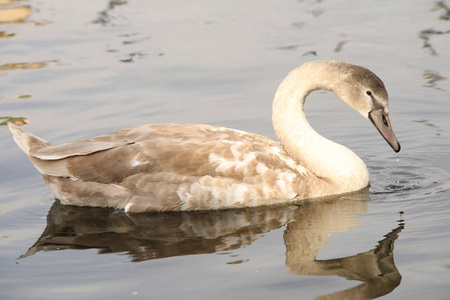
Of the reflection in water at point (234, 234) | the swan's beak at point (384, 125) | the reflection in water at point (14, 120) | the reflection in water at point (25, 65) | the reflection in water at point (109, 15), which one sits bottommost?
the reflection in water at point (234, 234)

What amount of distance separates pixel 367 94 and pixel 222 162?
1.69 meters

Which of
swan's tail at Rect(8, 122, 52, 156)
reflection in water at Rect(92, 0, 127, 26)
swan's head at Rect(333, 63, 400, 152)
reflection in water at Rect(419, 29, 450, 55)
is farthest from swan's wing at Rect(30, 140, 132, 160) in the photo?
reflection in water at Rect(92, 0, 127, 26)

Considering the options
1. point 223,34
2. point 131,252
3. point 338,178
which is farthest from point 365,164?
point 223,34

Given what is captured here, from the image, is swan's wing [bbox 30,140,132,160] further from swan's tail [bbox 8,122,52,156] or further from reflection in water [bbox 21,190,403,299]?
reflection in water [bbox 21,190,403,299]

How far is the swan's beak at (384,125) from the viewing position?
8742mm

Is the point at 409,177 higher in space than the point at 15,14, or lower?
lower

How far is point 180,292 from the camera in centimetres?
641

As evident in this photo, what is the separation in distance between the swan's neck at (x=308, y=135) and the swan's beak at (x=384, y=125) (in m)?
0.38

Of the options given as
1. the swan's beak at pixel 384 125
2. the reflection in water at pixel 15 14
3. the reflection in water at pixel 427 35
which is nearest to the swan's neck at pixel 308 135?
the swan's beak at pixel 384 125

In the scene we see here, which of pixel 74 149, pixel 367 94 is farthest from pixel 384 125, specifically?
pixel 74 149

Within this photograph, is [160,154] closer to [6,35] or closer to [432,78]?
[432,78]

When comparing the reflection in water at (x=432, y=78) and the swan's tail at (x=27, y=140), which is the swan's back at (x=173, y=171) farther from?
the reflection in water at (x=432, y=78)

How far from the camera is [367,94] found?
28.7 ft

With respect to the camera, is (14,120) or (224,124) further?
(14,120)
